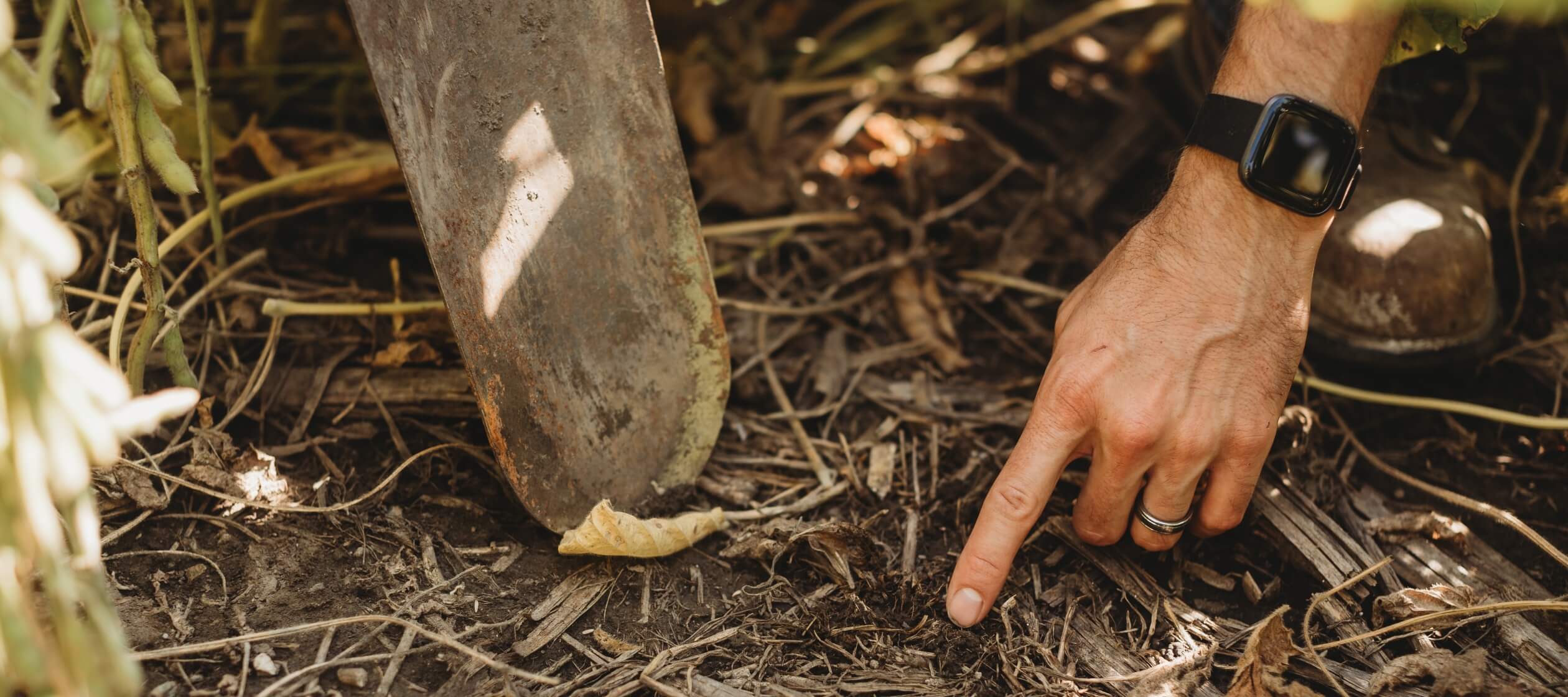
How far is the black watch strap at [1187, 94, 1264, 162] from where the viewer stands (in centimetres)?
142

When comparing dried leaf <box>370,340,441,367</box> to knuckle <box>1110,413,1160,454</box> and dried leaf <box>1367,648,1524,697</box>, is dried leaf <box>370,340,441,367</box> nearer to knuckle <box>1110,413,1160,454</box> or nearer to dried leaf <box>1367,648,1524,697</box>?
knuckle <box>1110,413,1160,454</box>

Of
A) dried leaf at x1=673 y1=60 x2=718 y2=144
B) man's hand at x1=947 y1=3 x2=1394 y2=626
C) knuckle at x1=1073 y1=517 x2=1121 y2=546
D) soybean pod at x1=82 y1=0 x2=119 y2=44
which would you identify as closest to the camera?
soybean pod at x1=82 y1=0 x2=119 y2=44

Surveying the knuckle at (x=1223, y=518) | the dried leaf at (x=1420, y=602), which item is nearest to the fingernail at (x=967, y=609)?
the knuckle at (x=1223, y=518)

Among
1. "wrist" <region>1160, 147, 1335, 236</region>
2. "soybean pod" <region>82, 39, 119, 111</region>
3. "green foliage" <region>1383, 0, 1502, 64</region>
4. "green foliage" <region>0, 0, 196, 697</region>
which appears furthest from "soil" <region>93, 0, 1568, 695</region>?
"soybean pod" <region>82, 39, 119, 111</region>

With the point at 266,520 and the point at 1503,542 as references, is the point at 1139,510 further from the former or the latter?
the point at 266,520

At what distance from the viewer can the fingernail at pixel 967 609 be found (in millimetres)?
1369

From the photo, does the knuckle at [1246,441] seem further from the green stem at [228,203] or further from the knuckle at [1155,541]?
the green stem at [228,203]

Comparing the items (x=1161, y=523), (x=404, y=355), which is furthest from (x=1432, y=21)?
(x=404, y=355)

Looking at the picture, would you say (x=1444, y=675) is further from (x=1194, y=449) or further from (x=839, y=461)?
(x=839, y=461)

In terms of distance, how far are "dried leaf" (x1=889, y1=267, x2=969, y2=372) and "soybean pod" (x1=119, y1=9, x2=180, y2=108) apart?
4.30 feet

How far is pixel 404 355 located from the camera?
162 centimetres

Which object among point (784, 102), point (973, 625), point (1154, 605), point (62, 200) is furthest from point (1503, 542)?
point (62, 200)

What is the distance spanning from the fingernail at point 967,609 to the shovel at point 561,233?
48cm

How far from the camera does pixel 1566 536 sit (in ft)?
5.10
